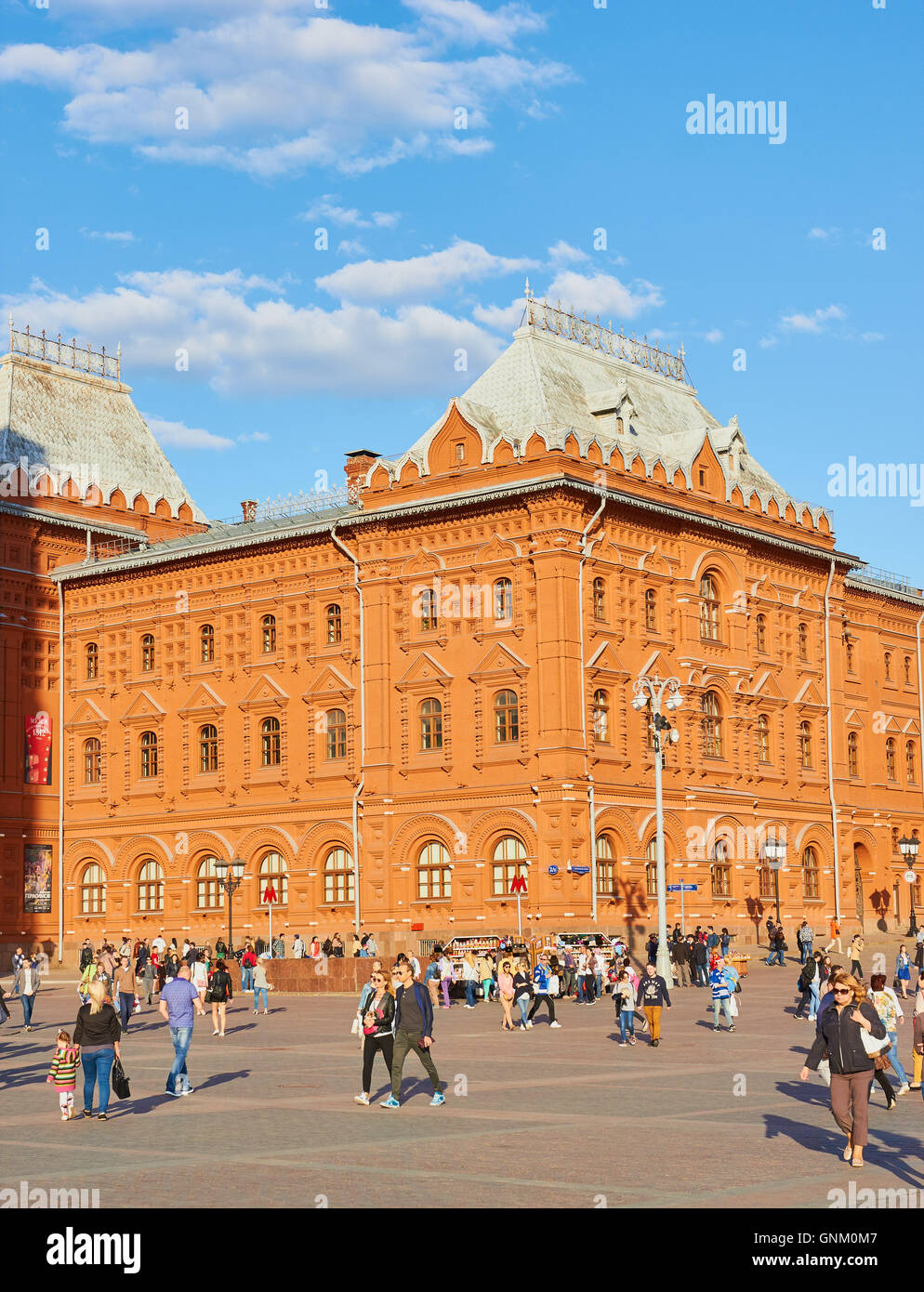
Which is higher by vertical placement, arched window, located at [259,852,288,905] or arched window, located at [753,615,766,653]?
arched window, located at [753,615,766,653]

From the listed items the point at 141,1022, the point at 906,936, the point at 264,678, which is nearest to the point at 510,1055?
the point at 141,1022

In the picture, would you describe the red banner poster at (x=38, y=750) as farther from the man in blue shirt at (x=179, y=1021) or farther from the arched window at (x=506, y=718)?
the man in blue shirt at (x=179, y=1021)

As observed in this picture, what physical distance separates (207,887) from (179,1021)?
44.3 meters

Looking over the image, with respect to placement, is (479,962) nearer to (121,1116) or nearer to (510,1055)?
(510,1055)

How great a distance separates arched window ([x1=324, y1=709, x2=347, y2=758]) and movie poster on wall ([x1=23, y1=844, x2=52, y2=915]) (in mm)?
14486

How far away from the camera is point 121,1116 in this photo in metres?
22.7

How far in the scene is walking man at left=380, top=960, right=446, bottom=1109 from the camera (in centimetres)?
2295

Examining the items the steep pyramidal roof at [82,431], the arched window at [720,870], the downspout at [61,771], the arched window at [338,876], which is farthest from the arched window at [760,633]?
the downspout at [61,771]

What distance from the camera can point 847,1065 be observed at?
17.3m

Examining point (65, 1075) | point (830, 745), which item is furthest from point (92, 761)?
point (65, 1075)

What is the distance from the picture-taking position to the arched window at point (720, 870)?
65.0 metres

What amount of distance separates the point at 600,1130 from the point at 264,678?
4921cm

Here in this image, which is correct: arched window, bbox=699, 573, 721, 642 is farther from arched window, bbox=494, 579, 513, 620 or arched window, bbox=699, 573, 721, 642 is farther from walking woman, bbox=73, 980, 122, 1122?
walking woman, bbox=73, 980, 122, 1122

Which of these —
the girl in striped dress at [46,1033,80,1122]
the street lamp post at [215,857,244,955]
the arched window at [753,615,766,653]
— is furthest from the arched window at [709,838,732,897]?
the girl in striped dress at [46,1033,80,1122]
